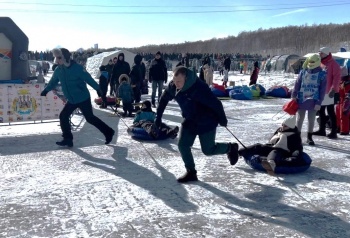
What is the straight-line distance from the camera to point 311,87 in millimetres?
6820

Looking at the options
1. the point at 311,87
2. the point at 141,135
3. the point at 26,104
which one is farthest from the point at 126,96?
the point at 311,87

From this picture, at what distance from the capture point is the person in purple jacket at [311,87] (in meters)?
6.78

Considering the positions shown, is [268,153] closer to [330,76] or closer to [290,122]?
[290,122]

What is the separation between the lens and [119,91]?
34.4 ft

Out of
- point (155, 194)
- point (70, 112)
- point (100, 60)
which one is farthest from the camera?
point (100, 60)

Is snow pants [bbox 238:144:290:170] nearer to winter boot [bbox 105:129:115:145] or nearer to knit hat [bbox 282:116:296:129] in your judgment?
knit hat [bbox 282:116:296:129]

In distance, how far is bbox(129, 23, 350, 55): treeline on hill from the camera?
6550 cm

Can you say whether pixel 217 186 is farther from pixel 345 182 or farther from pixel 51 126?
pixel 51 126

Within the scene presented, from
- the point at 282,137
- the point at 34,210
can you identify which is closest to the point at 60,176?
the point at 34,210

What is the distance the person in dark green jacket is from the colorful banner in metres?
4.22

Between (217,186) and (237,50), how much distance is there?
79.9 metres

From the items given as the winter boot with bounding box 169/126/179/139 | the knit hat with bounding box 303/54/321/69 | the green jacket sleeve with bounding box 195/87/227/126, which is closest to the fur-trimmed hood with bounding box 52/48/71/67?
the winter boot with bounding box 169/126/179/139

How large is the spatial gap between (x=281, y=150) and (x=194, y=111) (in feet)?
4.77

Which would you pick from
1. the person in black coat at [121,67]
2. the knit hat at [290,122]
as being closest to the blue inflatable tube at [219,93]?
the person in black coat at [121,67]
